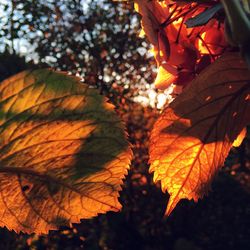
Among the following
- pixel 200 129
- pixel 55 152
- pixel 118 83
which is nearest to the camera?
pixel 55 152

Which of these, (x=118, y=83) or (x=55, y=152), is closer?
(x=55, y=152)

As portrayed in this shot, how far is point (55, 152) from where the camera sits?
0.31 metres

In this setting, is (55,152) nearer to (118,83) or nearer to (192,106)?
(192,106)

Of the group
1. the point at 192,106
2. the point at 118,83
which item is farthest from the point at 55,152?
the point at 118,83

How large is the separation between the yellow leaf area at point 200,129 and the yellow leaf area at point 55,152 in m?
0.08

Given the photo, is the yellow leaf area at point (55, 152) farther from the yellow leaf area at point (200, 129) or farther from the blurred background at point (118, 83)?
the blurred background at point (118, 83)

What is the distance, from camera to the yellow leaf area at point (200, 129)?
37 centimetres

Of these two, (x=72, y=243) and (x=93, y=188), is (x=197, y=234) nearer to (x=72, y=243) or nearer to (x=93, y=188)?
(x=72, y=243)

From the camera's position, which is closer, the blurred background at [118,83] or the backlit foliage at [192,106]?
the backlit foliage at [192,106]

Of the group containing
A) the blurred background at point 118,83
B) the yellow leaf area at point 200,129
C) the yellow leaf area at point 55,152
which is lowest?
the yellow leaf area at point 55,152

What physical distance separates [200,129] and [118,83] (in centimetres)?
494

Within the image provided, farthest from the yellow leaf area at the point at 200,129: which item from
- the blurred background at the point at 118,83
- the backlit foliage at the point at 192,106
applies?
the blurred background at the point at 118,83

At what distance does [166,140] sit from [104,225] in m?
5.29

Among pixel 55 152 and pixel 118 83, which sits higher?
pixel 118 83
